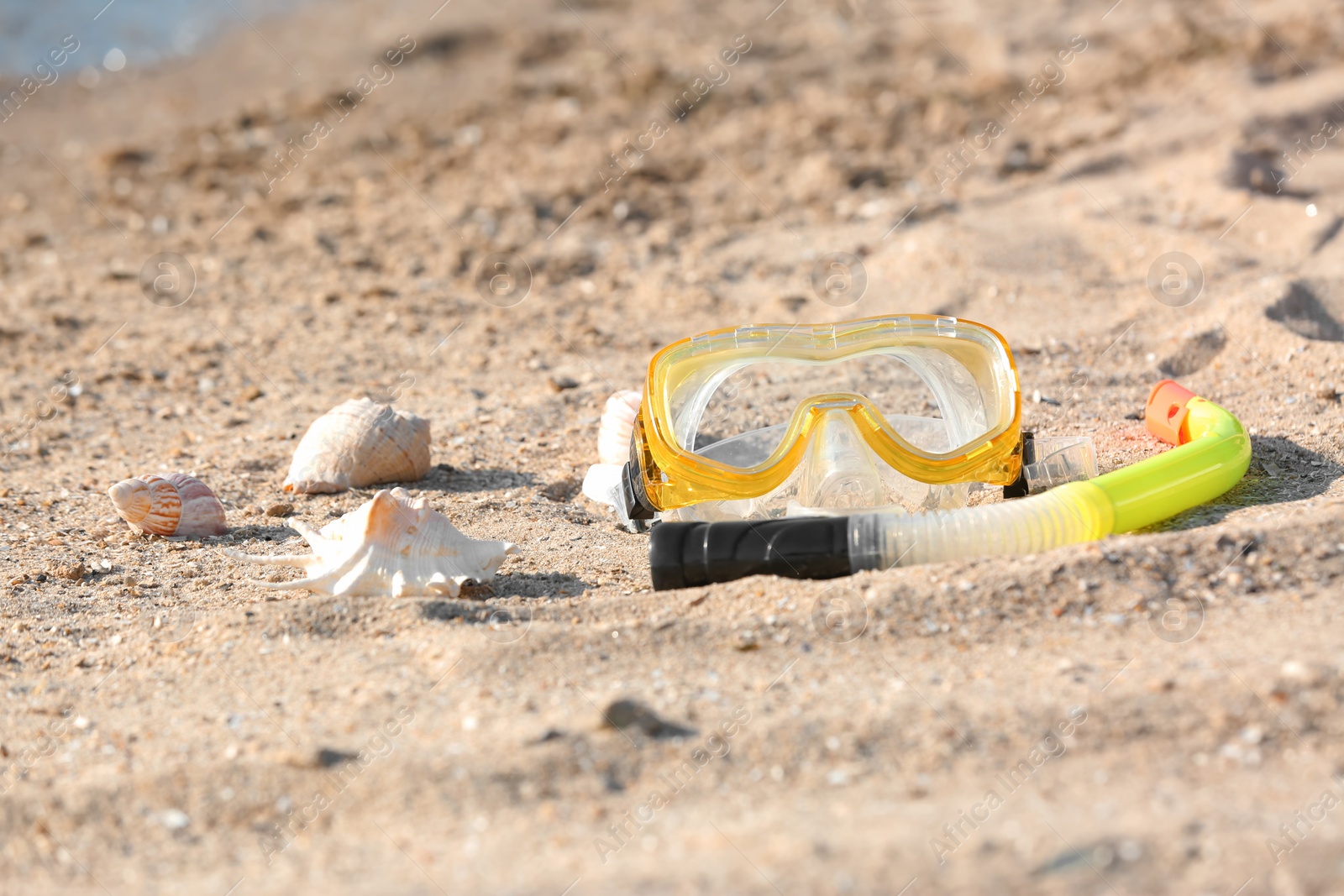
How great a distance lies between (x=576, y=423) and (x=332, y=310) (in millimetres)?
1848

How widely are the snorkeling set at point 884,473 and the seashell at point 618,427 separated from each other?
0.29m

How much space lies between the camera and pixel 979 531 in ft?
9.01

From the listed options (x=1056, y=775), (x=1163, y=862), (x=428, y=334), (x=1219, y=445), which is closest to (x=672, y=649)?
(x=1056, y=775)

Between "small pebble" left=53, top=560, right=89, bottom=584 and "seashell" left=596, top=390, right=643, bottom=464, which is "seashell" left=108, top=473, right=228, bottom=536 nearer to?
"small pebble" left=53, top=560, right=89, bottom=584

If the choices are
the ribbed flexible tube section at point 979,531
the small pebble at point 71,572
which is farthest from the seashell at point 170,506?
the ribbed flexible tube section at point 979,531

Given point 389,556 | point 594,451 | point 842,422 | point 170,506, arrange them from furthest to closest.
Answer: point 594,451
point 170,506
point 842,422
point 389,556

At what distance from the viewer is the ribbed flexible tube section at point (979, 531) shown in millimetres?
2736

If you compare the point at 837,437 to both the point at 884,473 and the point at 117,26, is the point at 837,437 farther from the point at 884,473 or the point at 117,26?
the point at 117,26

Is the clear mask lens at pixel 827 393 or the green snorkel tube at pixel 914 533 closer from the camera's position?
the green snorkel tube at pixel 914 533

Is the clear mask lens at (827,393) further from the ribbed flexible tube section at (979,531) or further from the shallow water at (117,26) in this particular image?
the shallow water at (117,26)

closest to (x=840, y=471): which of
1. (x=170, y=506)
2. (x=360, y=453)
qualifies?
(x=360, y=453)

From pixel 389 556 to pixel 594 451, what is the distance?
4.16ft

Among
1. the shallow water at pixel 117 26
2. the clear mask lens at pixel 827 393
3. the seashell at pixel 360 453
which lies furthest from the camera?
the shallow water at pixel 117 26

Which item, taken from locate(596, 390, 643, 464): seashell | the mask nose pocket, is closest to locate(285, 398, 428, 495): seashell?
locate(596, 390, 643, 464): seashell
